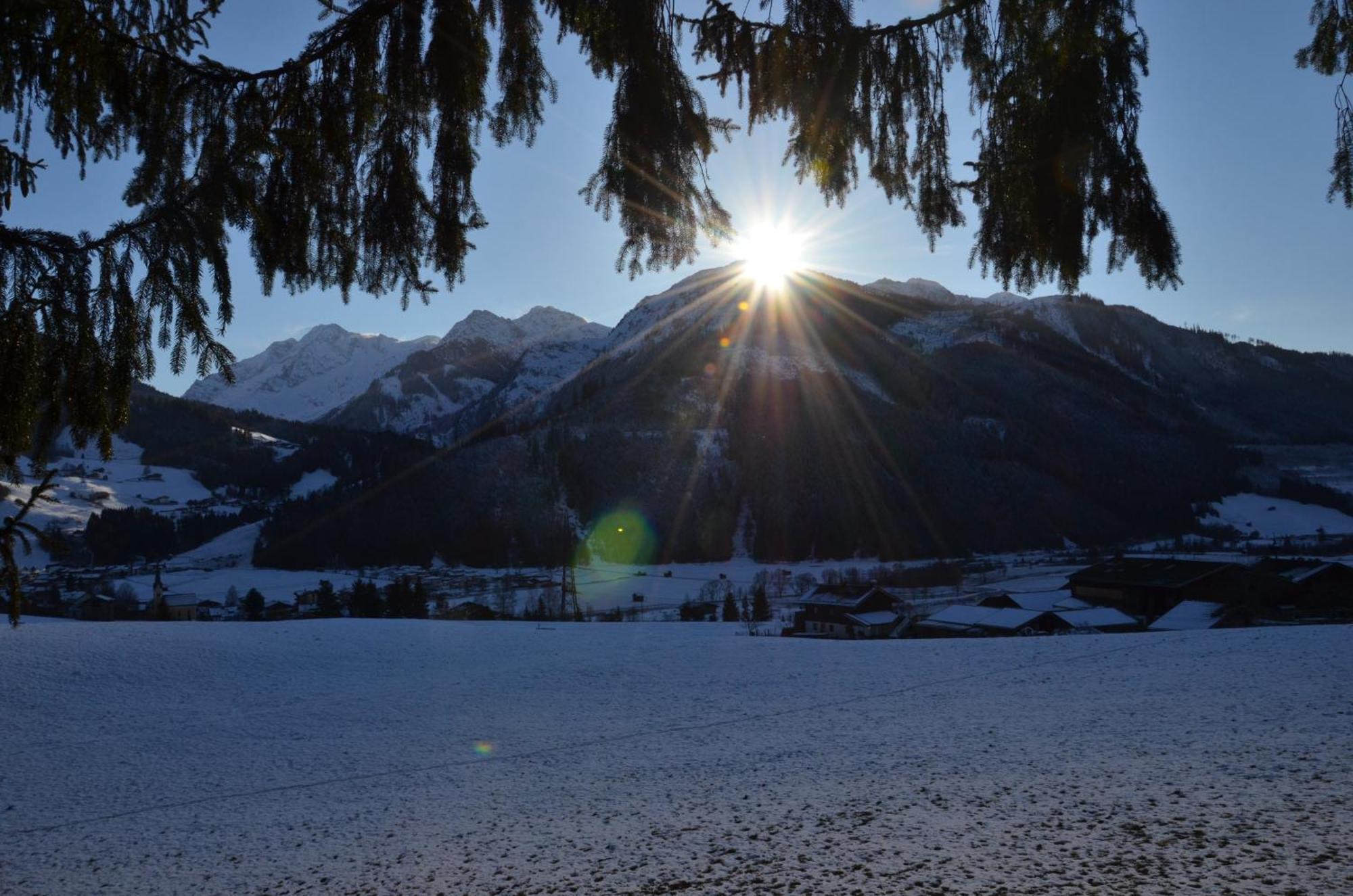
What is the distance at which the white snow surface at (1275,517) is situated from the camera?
380 feet

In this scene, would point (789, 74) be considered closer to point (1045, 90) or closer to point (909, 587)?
point (1045, 90)

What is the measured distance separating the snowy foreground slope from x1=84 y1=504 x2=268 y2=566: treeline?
111767 mm

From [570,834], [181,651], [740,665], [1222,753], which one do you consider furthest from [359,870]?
[181,651]

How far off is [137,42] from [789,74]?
356cm

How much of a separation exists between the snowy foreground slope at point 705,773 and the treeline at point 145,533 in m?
112

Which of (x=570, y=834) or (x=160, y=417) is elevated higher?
(x=160, y=417)

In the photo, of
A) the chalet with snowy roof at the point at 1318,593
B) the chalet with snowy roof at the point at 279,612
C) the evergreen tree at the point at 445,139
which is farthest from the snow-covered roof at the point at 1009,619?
the chalet with snowy roof at the point at 279,612

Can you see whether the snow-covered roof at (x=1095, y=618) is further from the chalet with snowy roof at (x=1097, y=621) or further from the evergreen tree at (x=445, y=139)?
the evergreen tree at (x=445, y=139)

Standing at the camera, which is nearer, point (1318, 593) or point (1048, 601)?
point (1318, 593)

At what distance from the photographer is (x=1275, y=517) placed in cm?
12769

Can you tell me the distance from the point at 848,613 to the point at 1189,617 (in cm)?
1273

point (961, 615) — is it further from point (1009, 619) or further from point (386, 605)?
point (386, 605)

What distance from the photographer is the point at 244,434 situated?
186m

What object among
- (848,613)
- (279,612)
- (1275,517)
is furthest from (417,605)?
(1275,517)
